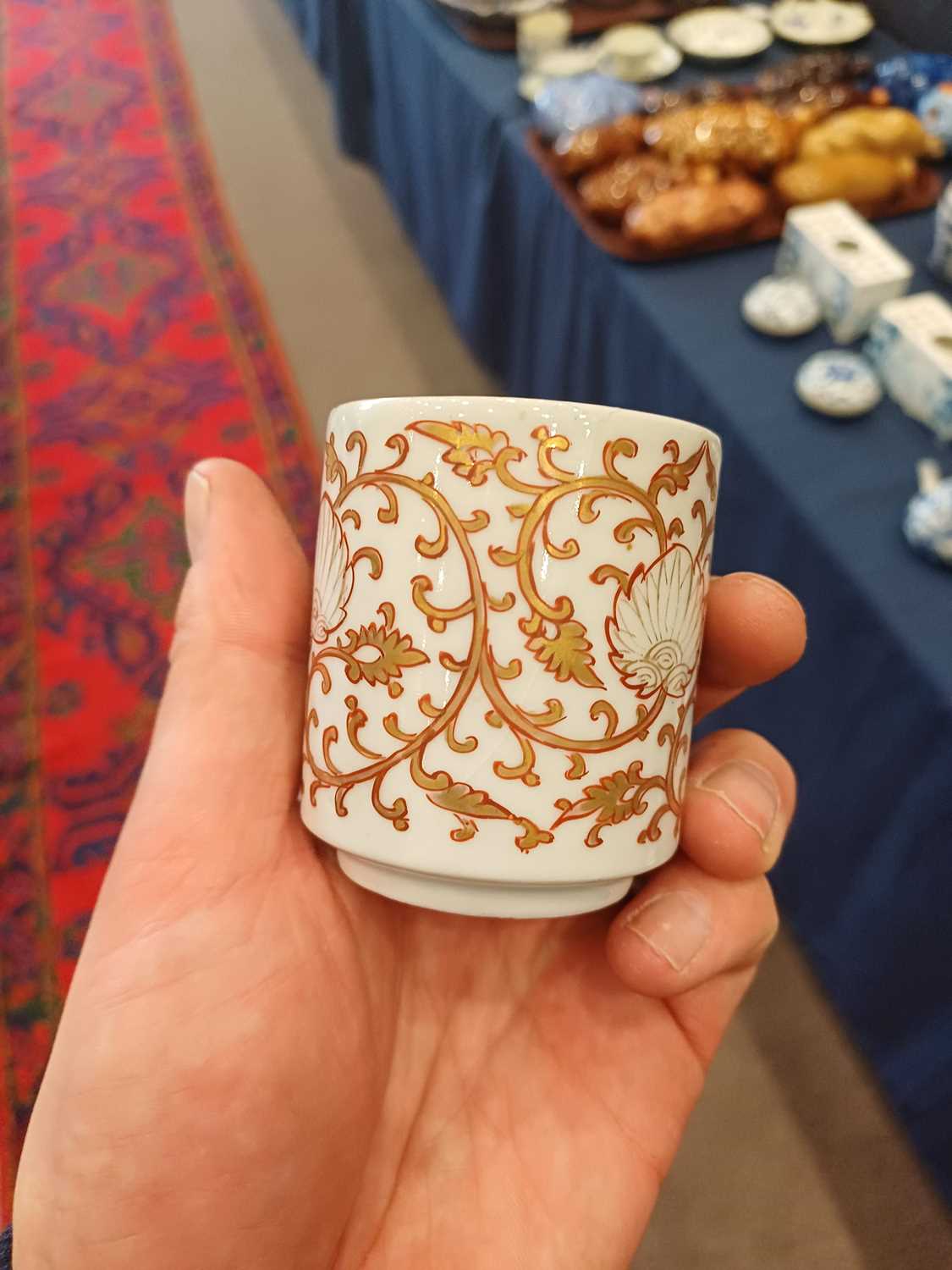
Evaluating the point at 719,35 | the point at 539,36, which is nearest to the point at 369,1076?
the point at 539,36

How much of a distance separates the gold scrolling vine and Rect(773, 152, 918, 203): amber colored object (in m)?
0.73

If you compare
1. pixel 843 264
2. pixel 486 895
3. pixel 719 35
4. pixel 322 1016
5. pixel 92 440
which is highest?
pixel 719 35

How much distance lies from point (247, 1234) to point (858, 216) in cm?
108

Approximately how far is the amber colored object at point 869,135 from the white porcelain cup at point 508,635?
78 centimetres

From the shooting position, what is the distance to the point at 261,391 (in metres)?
1.81

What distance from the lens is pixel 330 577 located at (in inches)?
20.4

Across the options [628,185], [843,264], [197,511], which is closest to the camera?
[197,511]

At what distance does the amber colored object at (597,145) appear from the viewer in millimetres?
1115

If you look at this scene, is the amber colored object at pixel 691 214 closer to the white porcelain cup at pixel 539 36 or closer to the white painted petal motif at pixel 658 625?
the white porcelain cup at pixel 539 36

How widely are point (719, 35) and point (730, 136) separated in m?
0.43

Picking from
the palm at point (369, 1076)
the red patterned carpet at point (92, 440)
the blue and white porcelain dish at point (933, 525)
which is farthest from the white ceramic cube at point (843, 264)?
the red patterned carpet at point (92, 440)

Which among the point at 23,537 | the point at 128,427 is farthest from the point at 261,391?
the point at 23,537

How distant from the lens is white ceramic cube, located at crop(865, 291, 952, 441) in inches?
33.5

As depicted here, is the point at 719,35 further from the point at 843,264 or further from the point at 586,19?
the point at 843,264
